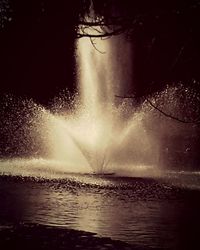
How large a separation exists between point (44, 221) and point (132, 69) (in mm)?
23434

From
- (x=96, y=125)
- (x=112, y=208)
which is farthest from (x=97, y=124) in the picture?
(x=112, y=208)

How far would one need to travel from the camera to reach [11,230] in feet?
29.4

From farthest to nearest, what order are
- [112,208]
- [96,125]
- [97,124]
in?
[97,124]
[96,125]
[112,208]

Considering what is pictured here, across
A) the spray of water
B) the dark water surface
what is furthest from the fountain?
the dark water surface

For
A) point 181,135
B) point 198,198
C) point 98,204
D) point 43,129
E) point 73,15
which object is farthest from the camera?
point 43,129

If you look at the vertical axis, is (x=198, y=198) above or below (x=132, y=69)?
below

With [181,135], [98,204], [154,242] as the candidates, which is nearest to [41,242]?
[154,242]

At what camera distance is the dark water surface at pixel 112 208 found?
30.8ft

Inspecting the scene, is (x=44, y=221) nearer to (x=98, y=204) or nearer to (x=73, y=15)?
(x=98, y=204)

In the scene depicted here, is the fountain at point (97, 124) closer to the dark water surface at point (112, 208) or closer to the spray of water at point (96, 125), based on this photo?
the spray of water at point (96, 125)

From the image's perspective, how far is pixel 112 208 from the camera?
11.8 m

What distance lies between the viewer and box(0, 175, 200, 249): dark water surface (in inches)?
369

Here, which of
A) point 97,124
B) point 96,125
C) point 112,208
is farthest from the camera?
point 97,124

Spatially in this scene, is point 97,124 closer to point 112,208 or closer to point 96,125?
point 96,125
